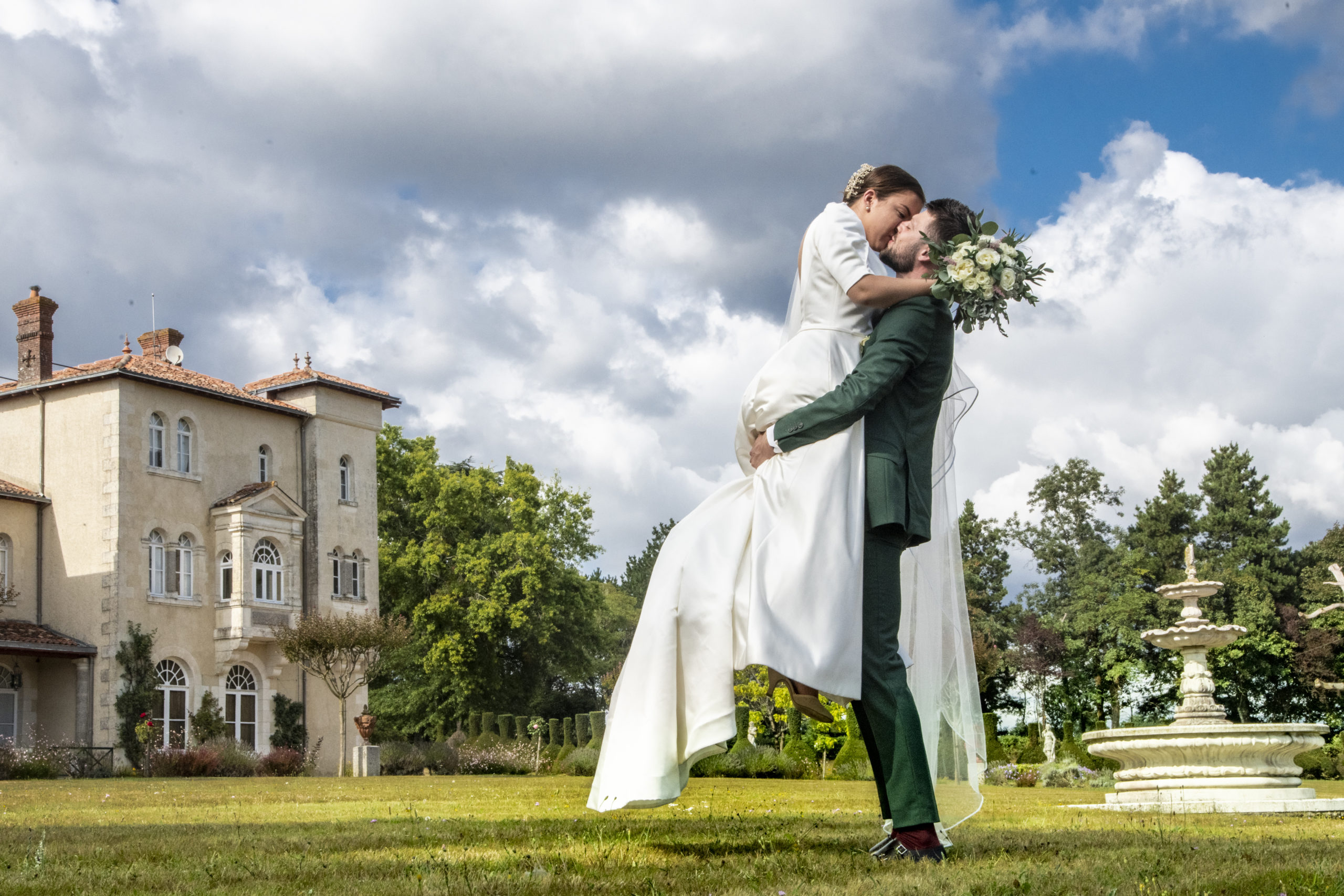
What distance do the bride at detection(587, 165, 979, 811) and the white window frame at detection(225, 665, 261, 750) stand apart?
104ft

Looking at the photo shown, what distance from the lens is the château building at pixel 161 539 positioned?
99.7ft

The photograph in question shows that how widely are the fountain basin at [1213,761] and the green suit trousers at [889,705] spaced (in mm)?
6691

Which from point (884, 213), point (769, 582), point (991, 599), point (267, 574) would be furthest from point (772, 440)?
point (991, 599)

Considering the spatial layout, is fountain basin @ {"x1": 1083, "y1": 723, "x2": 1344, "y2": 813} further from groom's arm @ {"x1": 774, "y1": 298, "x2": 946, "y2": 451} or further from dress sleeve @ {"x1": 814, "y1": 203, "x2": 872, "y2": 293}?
dress sleeve @ {"x1": 814, "y1": 203, "x2": 872, "y2": 293}

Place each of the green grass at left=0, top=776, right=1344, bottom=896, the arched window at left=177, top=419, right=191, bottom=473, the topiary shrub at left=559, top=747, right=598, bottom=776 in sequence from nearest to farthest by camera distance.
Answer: the green grass at left=0, top=776, right=1344, bottom=896 → the topiary shrub at left=559, top=747, right=598, bottom=776 → the arched window at left=177, top=419, right=191, bottom=473

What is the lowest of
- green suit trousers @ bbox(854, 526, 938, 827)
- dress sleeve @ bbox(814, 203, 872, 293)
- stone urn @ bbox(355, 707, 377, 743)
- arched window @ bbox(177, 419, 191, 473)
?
stone urn @ bbox(355, 707, 377, 743)

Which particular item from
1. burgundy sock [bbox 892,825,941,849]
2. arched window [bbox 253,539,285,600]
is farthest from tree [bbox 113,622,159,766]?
burgundy sock [bbox 892,825,941,849]

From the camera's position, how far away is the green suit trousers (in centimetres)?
392

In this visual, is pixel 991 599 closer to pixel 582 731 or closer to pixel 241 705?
A: pixel 582 731

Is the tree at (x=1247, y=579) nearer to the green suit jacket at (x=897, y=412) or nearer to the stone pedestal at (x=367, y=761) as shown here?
the stone pedestal at (x=367, y=761)

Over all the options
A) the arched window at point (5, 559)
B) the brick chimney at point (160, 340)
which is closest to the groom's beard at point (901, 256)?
the arched window at point (5, 559)

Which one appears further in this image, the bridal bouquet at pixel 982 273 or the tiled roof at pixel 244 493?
the tiled roof at pixel 244 493

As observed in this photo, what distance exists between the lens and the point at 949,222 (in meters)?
A: 4.60

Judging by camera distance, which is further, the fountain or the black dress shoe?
the fountain
